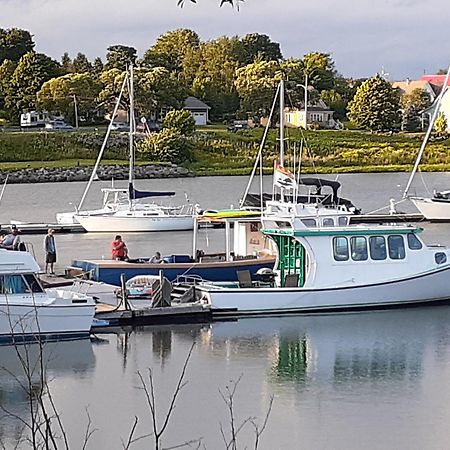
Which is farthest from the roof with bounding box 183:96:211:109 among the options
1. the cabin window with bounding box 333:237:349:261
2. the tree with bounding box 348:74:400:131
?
the cabin window with bounding box 333:237:349:261

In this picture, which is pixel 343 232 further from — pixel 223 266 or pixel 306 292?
pixel 223 266

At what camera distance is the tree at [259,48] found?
136 metres

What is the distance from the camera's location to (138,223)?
47.9 meters

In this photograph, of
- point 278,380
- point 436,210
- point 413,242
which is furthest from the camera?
point 436,210

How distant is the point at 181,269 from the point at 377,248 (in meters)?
4.66

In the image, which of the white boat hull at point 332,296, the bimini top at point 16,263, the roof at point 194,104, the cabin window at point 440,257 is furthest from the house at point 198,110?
the bimini top at point 16,263

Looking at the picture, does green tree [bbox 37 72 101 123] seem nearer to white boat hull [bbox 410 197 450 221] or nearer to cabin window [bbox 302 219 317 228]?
white boat hull [bbox 410 197 450 221]

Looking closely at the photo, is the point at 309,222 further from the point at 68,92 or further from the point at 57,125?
the point at 57,125

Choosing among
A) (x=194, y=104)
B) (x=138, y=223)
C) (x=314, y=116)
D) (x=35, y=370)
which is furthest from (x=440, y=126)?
(x=35, y=370)

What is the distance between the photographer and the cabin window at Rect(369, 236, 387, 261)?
26.5 metres

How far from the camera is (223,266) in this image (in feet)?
92.3

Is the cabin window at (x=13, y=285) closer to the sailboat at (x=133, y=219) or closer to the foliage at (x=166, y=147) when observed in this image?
the sailboat at (x=133, y=219)

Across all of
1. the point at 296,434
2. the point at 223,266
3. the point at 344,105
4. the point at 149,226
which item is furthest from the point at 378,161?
the point at 296,434

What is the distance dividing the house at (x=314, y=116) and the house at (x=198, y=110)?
28.3 feet
